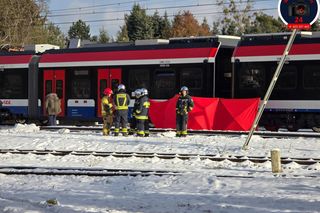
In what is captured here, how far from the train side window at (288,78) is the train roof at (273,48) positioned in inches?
14.0

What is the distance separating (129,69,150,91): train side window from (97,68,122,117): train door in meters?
0.58

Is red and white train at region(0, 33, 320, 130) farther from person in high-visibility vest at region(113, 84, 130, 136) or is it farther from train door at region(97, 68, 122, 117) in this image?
person in high-visibility vest at region(113, 84, 130, 136)

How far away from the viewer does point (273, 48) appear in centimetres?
2028

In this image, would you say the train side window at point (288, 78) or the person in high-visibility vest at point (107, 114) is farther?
the train side window at point (288, 78)

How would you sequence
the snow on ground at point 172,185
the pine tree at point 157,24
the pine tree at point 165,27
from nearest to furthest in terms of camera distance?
the snow on ground at point 172,185, the pine tree at point 165,27, the pine tree at point 157,24

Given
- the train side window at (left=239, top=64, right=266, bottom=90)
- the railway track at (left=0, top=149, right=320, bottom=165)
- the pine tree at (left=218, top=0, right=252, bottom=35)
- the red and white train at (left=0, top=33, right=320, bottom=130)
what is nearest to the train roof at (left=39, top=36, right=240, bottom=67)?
the red and white train at (left=0, top=33, right=320, bottom=130)

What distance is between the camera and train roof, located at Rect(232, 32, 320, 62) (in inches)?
768

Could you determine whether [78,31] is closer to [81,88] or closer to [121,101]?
[81,88]

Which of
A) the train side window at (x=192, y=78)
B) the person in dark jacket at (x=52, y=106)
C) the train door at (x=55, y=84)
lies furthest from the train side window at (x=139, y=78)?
the train door at (x=55, y=84)

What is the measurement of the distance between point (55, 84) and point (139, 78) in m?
4.34

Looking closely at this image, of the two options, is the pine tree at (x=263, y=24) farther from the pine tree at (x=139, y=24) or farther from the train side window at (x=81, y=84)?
the train side window at (x=81, y=84)

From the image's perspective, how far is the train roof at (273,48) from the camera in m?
19.5

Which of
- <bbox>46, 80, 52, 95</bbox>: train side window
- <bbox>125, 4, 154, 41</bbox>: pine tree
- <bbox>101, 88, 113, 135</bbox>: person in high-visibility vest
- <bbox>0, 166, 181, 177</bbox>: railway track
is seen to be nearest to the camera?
<bbox>0, 166, 181, 177</bbox>: railway track

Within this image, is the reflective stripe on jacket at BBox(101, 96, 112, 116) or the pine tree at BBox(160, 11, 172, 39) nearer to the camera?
the reflective stripe on jacket at BBox(101, 96, 112, 116)
